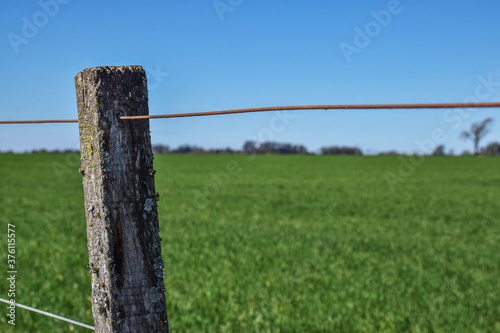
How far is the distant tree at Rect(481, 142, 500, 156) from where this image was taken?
7669cm

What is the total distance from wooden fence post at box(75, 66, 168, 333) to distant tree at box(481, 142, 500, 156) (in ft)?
281

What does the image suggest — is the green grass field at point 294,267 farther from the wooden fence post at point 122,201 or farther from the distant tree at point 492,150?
the distant tree at point 492,150

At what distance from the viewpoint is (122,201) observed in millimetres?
1756

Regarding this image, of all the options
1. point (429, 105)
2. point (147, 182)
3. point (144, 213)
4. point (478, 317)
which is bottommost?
point (478, 317)

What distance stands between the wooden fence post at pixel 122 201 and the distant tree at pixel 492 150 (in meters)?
85.8

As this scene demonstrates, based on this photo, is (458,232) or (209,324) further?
(458,232)

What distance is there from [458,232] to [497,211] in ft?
18.2

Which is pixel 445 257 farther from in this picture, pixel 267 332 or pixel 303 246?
pixel 267 332

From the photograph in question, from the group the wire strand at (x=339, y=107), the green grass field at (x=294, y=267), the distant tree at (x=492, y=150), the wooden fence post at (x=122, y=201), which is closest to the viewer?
the wire strand at (x=339, y=107)

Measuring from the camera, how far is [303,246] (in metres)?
9.06

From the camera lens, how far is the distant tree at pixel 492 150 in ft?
252

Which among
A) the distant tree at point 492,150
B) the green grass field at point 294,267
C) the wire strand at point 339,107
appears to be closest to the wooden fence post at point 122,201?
the wire strand at point 339,107

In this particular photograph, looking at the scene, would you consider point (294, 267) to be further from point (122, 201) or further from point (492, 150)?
point (492, 150)

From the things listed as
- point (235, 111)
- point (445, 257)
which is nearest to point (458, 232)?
point (445, 257)
